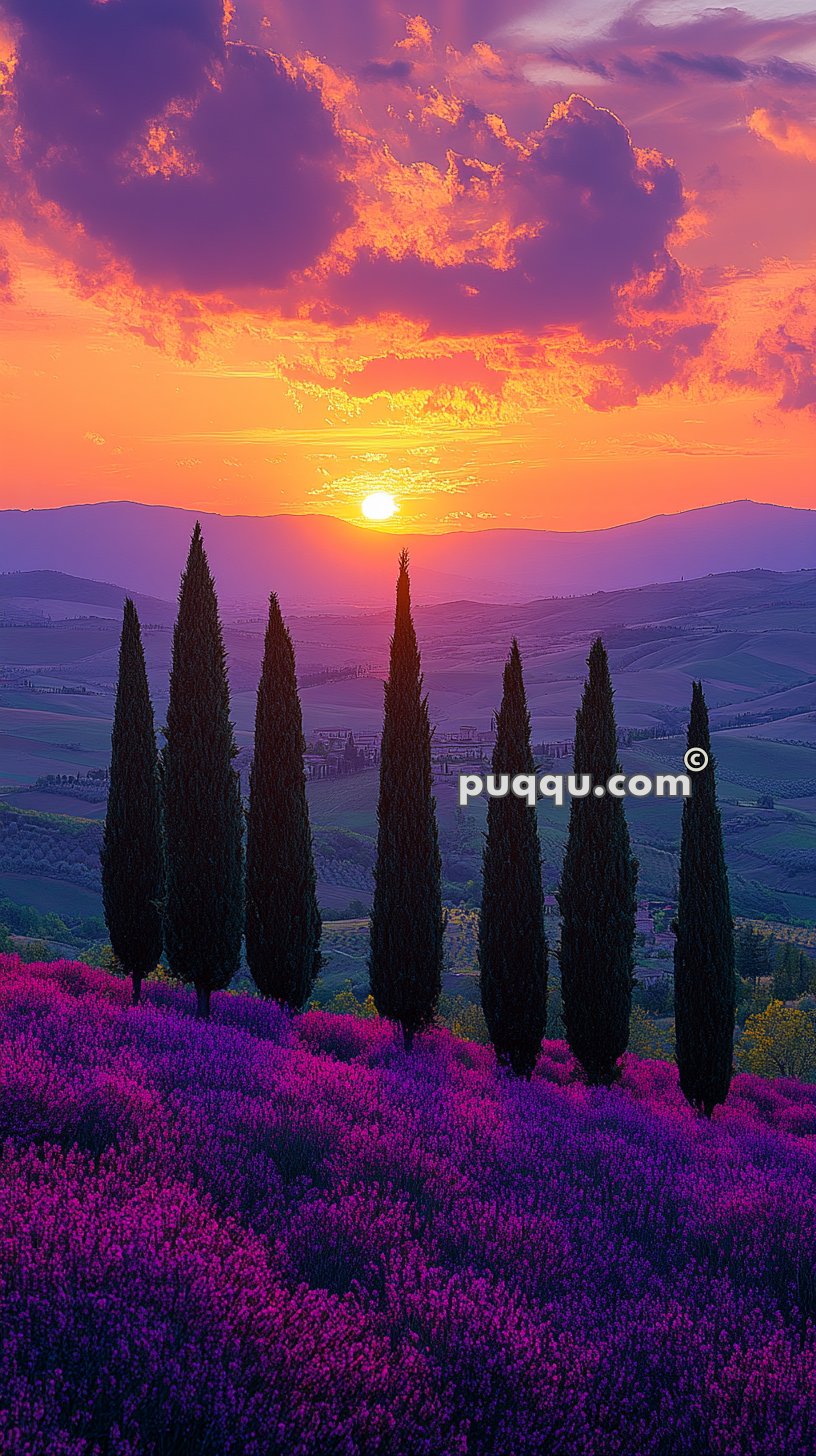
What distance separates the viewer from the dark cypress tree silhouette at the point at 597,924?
2116cm

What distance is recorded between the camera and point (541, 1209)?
34.4ft

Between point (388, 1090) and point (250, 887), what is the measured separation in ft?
26.0

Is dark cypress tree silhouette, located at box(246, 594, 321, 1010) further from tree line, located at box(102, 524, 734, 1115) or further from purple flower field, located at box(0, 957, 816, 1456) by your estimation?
purple flower field, located at box(0, 957, 816, 1456)

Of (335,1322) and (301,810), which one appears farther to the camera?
(301,810)

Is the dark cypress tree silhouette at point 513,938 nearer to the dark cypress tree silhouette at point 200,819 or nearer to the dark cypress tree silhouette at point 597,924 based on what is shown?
the dark cypress tree silhouette at point 597,924

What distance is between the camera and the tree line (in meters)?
20.9

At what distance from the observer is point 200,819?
20.6m

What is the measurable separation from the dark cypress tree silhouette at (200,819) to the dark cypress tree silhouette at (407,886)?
9.73 ft

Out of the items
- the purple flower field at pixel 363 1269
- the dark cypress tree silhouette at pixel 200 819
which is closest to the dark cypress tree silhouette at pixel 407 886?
the dark cypress tree silhouette at pixel 200 819

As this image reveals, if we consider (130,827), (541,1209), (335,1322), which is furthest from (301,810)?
(335,1322)

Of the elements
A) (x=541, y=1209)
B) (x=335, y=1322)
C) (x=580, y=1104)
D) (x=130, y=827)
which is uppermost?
(x=130, y=827)

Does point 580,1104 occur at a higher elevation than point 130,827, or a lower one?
lower

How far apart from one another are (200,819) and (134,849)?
5.77ft

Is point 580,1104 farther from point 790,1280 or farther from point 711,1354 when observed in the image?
point 711,1354
